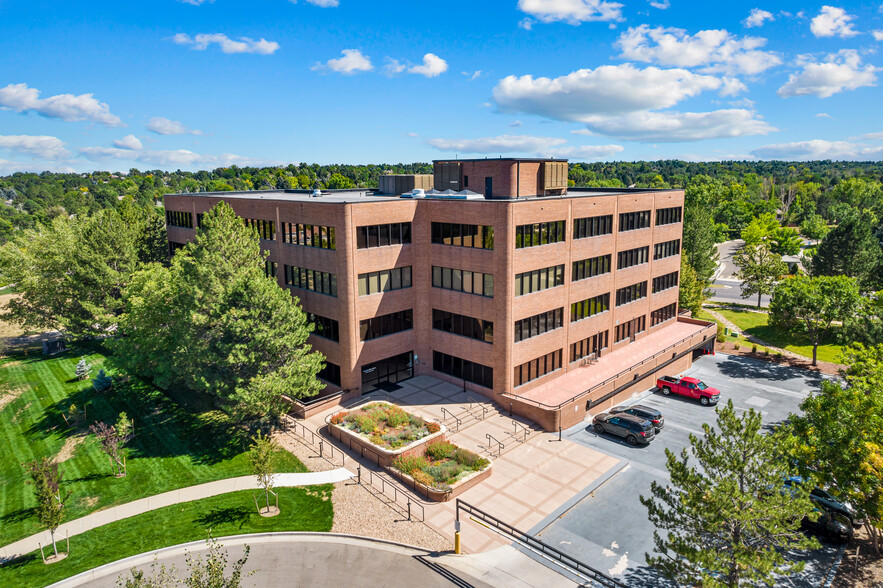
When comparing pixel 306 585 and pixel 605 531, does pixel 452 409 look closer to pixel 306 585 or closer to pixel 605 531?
pixel 605 531

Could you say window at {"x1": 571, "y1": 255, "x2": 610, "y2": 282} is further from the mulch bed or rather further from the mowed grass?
the mowed grass

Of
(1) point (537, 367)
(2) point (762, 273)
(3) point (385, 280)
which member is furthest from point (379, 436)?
(2) point (762, 273)

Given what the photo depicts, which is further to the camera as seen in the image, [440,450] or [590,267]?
[590,267]

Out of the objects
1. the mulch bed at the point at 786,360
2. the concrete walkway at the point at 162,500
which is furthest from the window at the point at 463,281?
the mulch bed at the point at 786,360

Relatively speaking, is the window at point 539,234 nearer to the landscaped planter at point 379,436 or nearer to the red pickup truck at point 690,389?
the landscaped planter at point 379,436

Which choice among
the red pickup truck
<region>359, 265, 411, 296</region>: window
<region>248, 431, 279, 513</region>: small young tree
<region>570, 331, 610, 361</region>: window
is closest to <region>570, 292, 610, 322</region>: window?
<region>570, 331, 610, 361</region>: window

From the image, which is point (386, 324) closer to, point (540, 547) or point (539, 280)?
point (539, 280)

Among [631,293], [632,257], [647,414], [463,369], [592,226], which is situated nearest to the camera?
[647,414]
